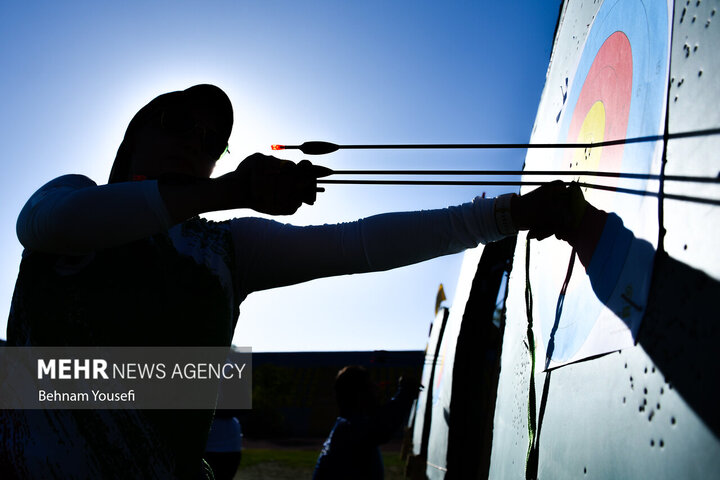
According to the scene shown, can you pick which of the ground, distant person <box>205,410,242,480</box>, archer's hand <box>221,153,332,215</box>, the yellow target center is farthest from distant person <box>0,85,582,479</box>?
the ground

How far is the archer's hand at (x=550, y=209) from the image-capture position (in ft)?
4.22

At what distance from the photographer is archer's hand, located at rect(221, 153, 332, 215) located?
3.58ft

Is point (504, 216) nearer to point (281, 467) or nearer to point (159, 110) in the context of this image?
point (159, 110)

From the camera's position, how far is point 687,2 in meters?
0.98

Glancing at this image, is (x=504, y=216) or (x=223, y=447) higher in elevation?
(x=504, y=216)

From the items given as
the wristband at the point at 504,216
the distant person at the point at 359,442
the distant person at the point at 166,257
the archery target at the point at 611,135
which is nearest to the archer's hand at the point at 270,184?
the distant person at the point at 166,257

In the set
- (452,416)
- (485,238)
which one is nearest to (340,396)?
(452,416)

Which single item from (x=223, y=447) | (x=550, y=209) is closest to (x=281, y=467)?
(x=223, y=447)

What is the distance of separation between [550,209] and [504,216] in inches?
5.8

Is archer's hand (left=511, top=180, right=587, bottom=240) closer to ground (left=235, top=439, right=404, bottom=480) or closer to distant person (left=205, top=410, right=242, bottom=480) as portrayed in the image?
distant person (left=205, top=410, right=242, bottom=480)

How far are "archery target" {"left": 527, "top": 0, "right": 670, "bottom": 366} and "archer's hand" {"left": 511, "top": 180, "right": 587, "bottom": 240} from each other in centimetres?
5

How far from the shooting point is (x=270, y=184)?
3.57 ft

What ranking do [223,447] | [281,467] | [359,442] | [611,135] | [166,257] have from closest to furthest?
1. [166,257]
2. [611,135]
3. [359,442]
4. [223,447]
5. [281,467]

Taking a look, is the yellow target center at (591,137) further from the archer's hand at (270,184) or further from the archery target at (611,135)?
the archer's hand at (270,184)
